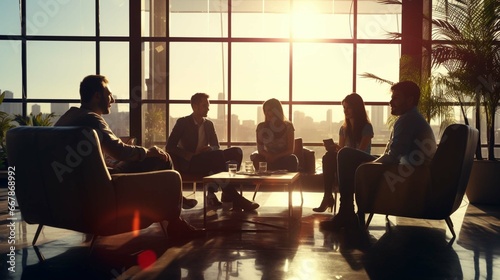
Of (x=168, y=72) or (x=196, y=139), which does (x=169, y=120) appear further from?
(x=196, y=139)

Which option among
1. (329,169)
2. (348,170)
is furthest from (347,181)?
(329,169)

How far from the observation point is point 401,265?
3.17 metres

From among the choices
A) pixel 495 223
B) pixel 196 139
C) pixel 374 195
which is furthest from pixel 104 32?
pixel 495 223

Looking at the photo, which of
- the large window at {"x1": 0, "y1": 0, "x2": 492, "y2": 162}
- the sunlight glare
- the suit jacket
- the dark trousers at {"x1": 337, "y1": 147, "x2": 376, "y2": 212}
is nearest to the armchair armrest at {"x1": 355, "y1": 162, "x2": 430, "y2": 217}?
the dark trousers at {"x1": 337, "y1": 147, "x2": 376, "y2": 212}

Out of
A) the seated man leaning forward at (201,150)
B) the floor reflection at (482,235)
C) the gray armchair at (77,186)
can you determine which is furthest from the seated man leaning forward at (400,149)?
the gray armchair at (77,186)

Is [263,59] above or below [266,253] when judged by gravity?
above

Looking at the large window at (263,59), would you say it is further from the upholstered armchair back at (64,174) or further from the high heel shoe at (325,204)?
the upholstered armchair back at (64,174)

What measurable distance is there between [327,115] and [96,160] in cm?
540

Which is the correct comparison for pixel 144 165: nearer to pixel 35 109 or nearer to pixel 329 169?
pixel 329 169

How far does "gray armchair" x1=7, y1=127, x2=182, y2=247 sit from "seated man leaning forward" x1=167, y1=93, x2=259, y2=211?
72.5 inches

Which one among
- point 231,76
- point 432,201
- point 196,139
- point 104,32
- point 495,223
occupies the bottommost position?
point 495,223

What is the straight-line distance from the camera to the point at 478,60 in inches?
239

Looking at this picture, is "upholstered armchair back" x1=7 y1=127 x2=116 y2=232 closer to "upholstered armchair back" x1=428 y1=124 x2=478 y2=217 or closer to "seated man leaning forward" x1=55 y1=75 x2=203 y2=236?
"seated man leaning forward" x1=55 y1=75 x2=203 y2=236

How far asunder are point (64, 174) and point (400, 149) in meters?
2.41
